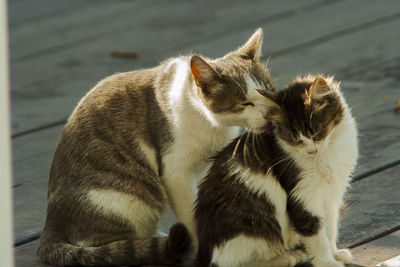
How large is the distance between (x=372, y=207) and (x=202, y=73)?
86cm

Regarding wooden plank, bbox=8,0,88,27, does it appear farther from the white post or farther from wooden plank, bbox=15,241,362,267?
the white post

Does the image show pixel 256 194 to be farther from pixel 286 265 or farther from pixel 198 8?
pixel 198 8

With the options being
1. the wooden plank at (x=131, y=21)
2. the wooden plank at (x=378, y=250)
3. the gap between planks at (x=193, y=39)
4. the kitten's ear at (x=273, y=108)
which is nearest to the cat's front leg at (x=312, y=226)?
the wooden plank at (x=378, y=250)

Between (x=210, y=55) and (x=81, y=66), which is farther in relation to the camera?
(x=81, y=66)

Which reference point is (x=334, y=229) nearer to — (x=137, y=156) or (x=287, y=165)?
(x=287, y=165)

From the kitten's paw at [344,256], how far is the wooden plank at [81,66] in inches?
83.5

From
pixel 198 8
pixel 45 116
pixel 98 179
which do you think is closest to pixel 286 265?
pixel 98 179

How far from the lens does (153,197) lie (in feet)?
8.98

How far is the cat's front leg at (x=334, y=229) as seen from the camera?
2.46 metres

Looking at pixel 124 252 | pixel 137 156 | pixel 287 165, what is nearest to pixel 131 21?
pixel 137 156

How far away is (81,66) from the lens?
4.90 m

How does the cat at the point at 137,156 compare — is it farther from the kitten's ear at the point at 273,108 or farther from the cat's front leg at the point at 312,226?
the cat's front leg at the point at 312,226

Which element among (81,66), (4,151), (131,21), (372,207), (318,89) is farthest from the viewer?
(131,21)

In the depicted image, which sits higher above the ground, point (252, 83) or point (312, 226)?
point (252, 83)
